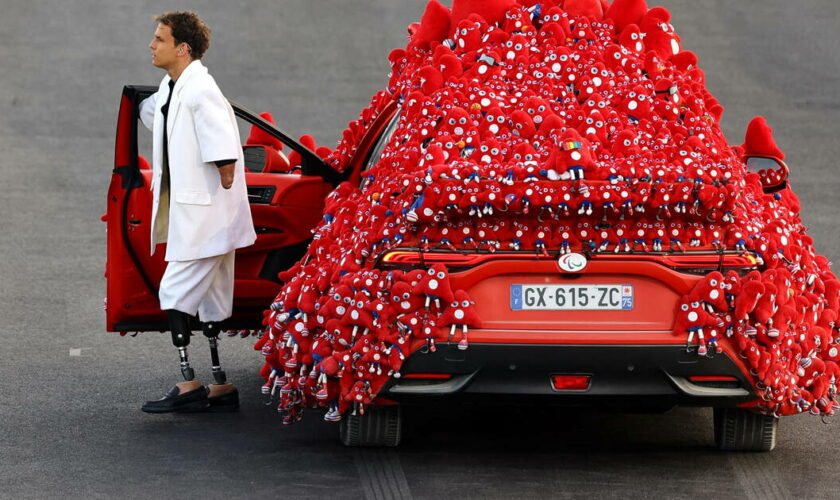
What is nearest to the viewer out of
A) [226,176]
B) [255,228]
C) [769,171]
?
[769,171]

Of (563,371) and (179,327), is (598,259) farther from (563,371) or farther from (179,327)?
(179,327)

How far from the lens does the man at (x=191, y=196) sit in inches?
314

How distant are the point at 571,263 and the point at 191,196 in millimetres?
2385

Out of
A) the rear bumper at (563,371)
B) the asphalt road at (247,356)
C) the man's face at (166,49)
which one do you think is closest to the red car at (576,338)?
the rear bumper at (563,371)

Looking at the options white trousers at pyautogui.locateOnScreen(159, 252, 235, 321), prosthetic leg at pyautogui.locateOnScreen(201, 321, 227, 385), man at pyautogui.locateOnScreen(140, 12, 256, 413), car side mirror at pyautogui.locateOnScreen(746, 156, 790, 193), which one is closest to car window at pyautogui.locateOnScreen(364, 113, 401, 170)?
man at pyautogui.locateOnScreen(140, 12, 256, 413)

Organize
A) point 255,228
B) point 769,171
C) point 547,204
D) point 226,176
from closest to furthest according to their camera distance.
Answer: point 547,204
point 769,171
point 226,176
point 255,228

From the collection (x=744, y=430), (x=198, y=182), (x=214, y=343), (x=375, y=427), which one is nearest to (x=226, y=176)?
(x=198, y=182)

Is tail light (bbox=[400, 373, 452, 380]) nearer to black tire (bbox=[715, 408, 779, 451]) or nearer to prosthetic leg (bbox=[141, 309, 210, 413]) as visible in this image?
black tire (bbox=[715, 408, 779, 451])

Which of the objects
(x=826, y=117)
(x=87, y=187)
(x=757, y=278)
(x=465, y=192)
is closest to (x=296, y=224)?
(x=465, y=192)

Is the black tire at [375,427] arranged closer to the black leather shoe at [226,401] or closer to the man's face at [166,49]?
the black leather shoe at [226,401]

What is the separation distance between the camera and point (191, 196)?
26.2ft

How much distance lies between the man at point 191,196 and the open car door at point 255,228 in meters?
0.12

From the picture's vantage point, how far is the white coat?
314 inches

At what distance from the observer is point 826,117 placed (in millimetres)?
19516
